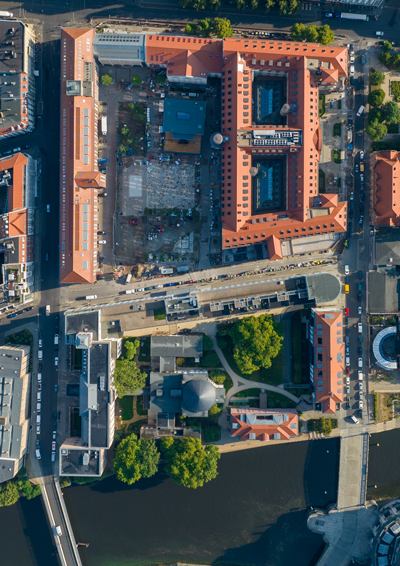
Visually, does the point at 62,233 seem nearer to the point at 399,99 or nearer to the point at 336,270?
the point at 336,270

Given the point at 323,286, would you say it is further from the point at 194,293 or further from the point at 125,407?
the point at 125,407

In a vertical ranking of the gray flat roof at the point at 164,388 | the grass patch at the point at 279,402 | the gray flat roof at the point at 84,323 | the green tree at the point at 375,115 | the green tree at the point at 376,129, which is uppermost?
the green tree at the point at 375,115

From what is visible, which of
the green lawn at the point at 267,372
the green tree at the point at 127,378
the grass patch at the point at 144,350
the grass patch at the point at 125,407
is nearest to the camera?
the green tree at the point at 127,378

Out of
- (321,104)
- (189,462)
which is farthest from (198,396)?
(321,104)

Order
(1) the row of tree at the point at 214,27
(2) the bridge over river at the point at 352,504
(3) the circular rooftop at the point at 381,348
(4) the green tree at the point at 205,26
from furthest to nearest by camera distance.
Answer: (2) the bridge over river at the point at 352,504, (3) the circular rooftop at the point at 381,348, (4) the green tree at the point at 205,26, (1) the row of tree at the point at 214,27

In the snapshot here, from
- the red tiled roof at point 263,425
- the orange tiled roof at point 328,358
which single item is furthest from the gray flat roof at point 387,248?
the red tiled roof at point 263,425

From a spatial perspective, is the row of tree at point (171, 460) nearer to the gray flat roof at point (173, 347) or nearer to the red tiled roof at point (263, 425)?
the red tiled roof at point (263, 425)
